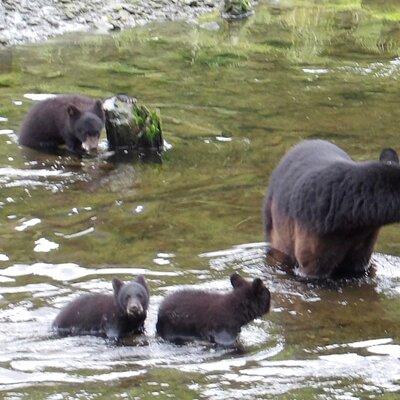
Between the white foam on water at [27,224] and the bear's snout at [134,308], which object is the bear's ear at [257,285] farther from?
the white foam on water at [27,224]

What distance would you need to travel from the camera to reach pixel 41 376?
7.11 metres

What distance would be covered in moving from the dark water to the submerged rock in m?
0.29

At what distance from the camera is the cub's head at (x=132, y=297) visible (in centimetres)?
768

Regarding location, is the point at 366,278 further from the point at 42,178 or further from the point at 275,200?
the point at 42,178

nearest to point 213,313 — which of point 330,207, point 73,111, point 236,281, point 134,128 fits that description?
point 236,281

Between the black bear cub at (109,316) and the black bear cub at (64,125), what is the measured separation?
5660mm

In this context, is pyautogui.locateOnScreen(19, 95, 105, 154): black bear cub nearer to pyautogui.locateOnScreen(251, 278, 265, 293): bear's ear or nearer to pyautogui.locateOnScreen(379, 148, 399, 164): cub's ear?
pyautogui.locateOnScreen(379, 148, 399, 164): cub's ear

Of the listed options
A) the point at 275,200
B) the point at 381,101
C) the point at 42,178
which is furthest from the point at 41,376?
the point at 381,101

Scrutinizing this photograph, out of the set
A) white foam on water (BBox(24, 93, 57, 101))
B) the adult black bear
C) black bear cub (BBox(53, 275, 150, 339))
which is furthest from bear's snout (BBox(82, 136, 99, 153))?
black bear cub (BBox(53, 275, 150, 339))

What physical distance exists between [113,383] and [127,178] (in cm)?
552

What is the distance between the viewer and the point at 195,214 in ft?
35.8

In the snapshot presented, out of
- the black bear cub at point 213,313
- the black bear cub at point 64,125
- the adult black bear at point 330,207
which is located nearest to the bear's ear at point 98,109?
the black bear cub at point 64,125

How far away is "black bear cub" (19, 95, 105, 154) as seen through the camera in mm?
13516

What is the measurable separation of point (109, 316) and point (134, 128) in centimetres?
576
